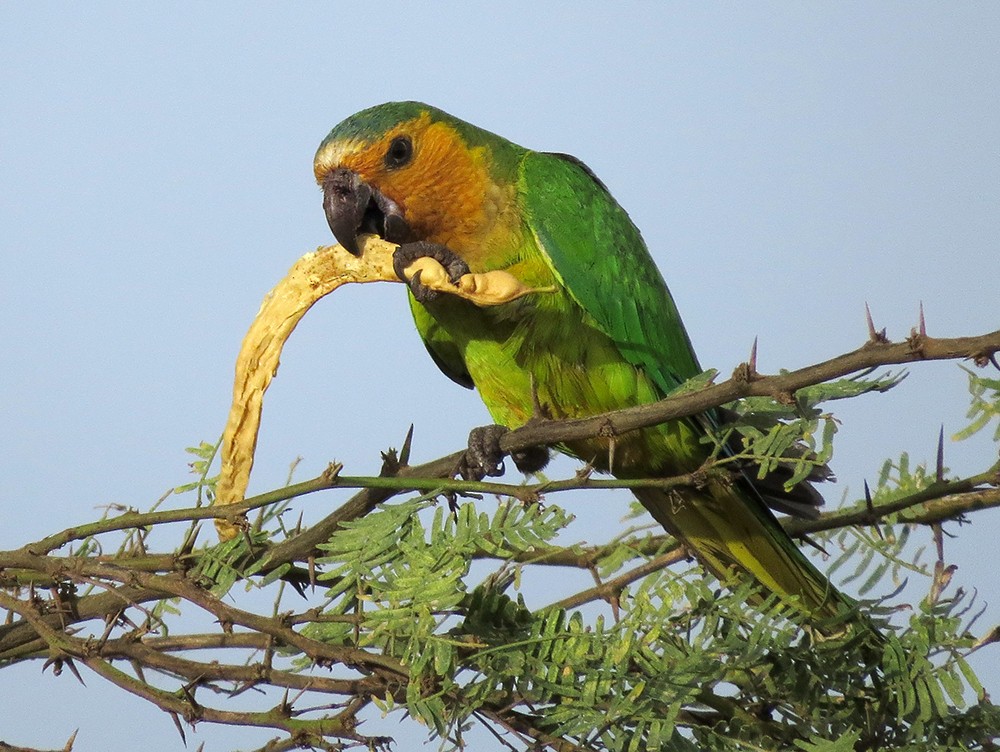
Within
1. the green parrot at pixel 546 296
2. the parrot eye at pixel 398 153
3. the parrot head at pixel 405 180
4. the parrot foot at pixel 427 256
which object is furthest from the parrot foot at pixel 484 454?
the parrot eye at pixel 398 153

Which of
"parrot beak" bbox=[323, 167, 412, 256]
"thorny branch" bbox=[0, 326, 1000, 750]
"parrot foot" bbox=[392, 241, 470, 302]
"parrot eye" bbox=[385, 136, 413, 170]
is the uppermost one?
"parrot eye" bbox=[385, 136, 413, 170]

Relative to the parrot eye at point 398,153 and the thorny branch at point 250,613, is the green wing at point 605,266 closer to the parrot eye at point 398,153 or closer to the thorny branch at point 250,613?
the parrot eye at point 398,153

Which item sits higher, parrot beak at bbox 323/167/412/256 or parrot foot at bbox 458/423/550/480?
parrot beak at bbox 323/167/412/256

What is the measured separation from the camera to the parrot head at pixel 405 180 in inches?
66.8

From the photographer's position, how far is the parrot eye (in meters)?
1.71

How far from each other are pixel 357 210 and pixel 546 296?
1.17 feet

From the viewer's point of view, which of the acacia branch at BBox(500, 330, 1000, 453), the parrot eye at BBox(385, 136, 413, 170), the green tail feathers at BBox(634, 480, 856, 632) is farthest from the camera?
the parrot eye at BBox(385, 136, 413, 170)

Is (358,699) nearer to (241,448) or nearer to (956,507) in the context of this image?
(241,448)

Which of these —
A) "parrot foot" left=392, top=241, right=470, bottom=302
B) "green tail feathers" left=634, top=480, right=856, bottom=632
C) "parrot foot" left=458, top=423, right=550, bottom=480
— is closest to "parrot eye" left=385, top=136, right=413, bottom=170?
"parrot foot" left=392, top=241, right=470, bottom=302

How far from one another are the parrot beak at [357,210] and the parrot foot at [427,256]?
0.17 feet

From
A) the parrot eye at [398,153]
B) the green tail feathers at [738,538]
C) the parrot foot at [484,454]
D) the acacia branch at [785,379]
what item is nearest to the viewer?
the acacia branch at [785,379]

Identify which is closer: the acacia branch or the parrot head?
the acacia branch

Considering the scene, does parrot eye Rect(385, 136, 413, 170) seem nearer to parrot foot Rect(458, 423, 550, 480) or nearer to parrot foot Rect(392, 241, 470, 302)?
parrot foot Rect(392, 241, 470, 302)

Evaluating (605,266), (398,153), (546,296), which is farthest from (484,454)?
(398,153)
